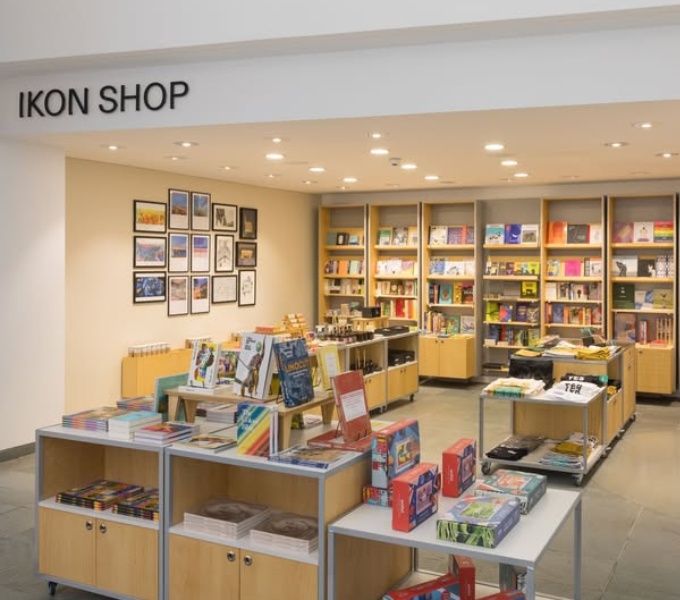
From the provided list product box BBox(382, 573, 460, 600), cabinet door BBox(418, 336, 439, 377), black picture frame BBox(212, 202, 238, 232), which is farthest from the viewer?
cabinet door BBox(418, 336, 439, 377)

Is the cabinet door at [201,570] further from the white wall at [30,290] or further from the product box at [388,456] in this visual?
the white wall at [30,290]

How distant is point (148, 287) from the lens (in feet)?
30.3

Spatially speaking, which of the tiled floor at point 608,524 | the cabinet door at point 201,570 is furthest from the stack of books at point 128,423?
the tiled floor at point 608,524

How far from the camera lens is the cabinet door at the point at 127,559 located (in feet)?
13.2

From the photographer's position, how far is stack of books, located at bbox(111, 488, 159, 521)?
4105 mm

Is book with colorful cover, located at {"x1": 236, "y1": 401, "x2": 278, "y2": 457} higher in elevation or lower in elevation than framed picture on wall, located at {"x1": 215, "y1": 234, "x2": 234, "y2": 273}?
lower

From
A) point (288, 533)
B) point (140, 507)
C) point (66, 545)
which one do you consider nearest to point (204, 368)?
point (140, 507)

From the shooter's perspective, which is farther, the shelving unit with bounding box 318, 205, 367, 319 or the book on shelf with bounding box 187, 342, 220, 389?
the shelving unit with bounding box 318, 205, 367, 319

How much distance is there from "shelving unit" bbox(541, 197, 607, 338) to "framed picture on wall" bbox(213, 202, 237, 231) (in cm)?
423

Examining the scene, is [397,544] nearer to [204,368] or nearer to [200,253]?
[204,368]

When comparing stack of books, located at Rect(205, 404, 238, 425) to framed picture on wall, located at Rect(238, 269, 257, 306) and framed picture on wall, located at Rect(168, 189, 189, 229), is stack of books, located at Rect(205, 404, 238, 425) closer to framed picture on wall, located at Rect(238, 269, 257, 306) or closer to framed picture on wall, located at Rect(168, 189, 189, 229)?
framed picture on wall, located at Rect(168, 189, 189, 229)

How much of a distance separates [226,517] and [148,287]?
5565 mm

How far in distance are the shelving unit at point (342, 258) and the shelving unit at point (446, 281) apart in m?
1.02

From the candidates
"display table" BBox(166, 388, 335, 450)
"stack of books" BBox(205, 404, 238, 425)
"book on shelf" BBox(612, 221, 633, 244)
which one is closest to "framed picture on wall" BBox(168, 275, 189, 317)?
"stack of books" BBox(205, 404, 238, 425)
